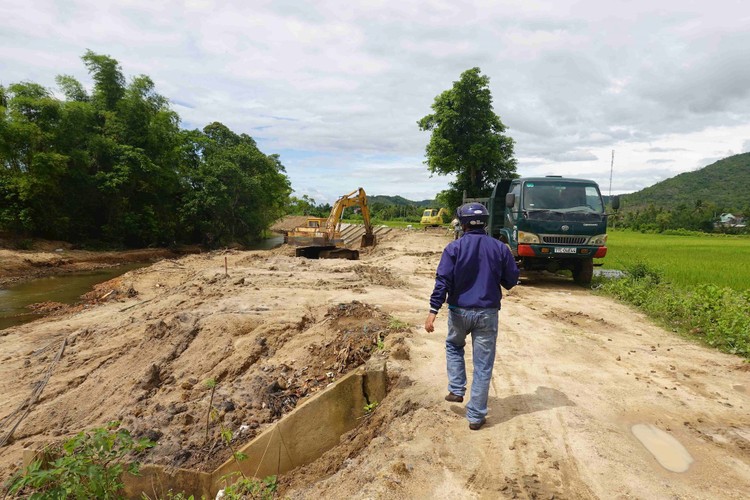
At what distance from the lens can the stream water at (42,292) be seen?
12.3 metres

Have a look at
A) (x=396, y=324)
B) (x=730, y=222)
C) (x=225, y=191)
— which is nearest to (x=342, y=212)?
(x=225, y=191)

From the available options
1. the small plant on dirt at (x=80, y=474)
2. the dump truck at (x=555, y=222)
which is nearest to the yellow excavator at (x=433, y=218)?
the dump truck at (x=555, y=222)

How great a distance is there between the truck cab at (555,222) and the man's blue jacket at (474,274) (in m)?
6.37

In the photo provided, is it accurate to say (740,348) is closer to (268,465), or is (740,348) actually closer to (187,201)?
(268,465)

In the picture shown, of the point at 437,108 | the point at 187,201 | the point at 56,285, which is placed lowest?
the point at 56,285

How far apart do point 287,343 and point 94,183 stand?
2546 centimetres

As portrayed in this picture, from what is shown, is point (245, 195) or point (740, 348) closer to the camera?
point (740, 348)

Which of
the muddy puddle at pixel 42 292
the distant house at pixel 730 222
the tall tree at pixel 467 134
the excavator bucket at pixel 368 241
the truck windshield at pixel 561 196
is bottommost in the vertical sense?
the muddy puddle at pixel 42 292

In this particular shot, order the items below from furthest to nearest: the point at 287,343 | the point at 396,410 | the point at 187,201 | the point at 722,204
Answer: the point at 722,204, the point at 187,201, the point at 287,343, the point at 396,410

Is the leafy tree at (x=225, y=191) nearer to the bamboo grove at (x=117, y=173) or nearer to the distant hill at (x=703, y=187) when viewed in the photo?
the bamboo grove at (x=117, y=173)

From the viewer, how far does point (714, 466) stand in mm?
3174

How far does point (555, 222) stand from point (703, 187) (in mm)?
107501

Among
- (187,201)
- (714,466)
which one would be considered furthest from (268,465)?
(187,201)

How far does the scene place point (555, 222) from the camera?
9.53m
